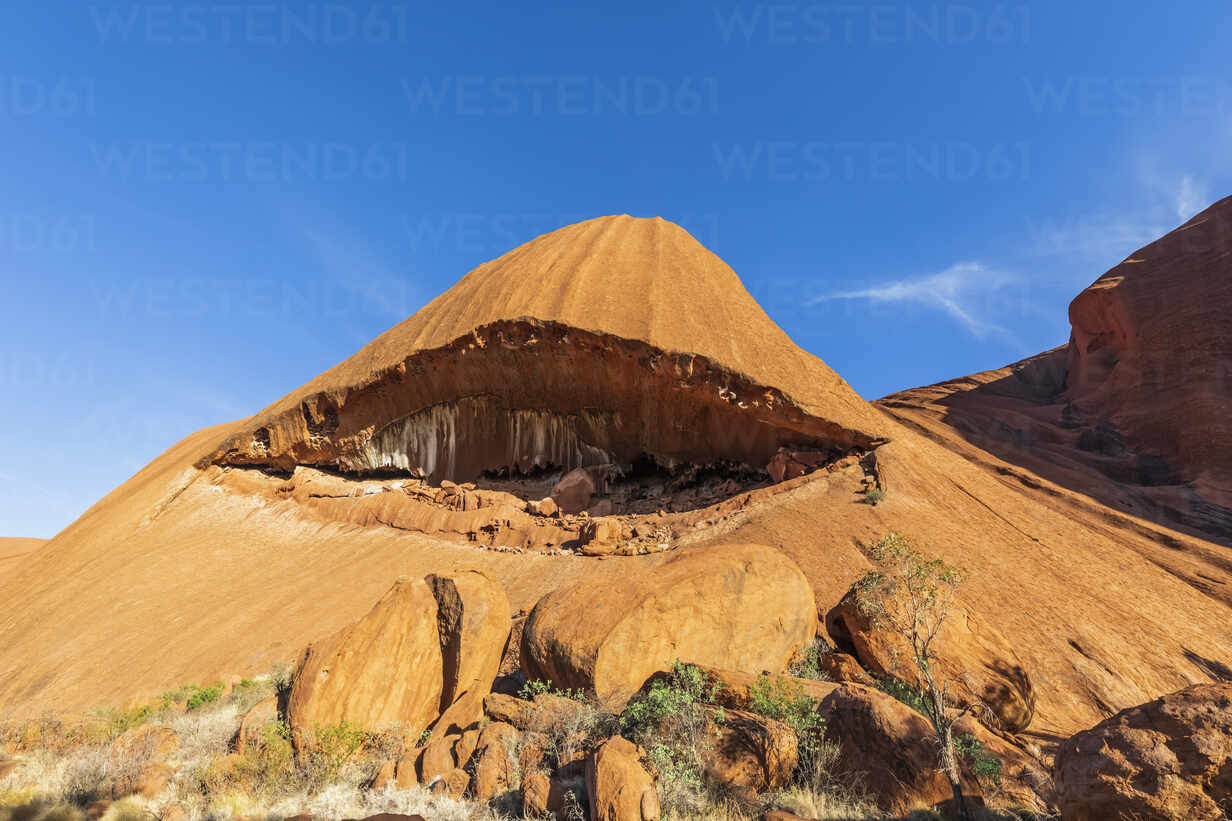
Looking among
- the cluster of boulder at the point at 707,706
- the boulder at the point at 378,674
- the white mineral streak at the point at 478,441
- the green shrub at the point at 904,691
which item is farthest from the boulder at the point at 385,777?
the white mineral streak at the point at 478,441

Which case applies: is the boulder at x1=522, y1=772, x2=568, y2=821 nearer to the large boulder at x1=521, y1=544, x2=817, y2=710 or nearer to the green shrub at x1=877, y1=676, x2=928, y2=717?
the large boulder at x1=521, y1=544, x2=817, y2=710

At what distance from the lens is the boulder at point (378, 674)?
746cm

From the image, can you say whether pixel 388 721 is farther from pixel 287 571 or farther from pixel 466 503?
pixel 287 571

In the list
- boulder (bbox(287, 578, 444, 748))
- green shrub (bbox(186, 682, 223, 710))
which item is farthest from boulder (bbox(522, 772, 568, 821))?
green shrub (bbox(186, 682, 223, 710))

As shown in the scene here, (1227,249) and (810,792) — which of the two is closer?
(810,792)

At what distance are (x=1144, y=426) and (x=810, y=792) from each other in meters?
26.5

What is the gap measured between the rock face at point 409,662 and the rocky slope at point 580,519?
2060 mm

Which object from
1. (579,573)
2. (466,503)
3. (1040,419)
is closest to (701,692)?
(579,573)

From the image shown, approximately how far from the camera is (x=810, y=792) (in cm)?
538

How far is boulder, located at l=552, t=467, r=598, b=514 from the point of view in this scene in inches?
715

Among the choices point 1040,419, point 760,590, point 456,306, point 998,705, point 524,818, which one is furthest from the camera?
point 1040,419

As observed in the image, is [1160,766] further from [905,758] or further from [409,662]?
[409,662]

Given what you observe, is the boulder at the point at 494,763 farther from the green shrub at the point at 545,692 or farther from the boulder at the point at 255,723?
the boulder at the point at 255,723

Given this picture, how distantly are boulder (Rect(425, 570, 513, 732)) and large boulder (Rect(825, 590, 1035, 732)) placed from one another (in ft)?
18.1
